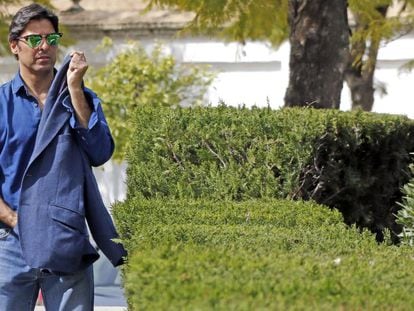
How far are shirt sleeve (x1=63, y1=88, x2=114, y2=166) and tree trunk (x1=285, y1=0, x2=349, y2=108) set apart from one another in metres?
6.32

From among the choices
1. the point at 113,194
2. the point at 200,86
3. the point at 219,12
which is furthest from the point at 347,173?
the point at 113,194

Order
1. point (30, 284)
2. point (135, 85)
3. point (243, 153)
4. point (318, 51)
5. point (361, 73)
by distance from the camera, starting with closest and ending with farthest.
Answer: point (30, 284)
point (243, 153)
point (318, 51)
point (135, 85)
point (361, 73)

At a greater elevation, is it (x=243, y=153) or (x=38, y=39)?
(x=38, y=39)

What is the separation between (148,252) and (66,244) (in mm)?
1111

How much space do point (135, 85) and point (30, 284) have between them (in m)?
13.6

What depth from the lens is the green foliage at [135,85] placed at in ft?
60.8

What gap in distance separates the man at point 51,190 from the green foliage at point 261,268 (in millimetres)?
237

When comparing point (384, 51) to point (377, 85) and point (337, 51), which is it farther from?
point (337, 51)

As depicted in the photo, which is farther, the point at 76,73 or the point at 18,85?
the point at 18,85

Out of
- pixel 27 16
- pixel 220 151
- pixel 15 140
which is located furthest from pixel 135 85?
pixel 15 140

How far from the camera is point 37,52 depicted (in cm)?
547

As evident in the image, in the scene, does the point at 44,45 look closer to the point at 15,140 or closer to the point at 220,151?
the point at 15,140

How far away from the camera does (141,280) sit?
147 inches

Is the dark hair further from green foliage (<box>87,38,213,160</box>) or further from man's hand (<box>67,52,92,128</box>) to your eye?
green foliage (<box>87,38,213,160</box>)
